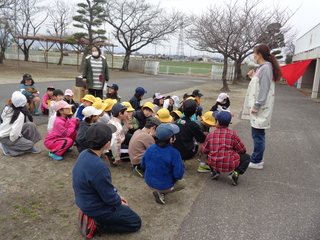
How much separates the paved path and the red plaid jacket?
31 centimetres

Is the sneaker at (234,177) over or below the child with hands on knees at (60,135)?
below

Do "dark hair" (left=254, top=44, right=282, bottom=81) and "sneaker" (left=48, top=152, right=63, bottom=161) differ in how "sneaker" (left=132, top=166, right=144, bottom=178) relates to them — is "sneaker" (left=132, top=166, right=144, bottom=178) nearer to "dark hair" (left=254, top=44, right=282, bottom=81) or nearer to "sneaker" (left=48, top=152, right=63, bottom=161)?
"sneaker" (left=48, top=152, right=63, bottom=161)

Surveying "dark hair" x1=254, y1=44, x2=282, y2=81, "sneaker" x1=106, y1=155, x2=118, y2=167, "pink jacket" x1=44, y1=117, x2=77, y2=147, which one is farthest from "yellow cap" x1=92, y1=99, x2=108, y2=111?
"dark hair" x1=254, y1=44, x2=282, y2=81

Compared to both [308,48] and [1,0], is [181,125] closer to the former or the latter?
[308,48]

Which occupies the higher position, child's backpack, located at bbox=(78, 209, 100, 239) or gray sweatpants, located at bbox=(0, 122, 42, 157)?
gray sweatpants, located at bbox=(0, 122, 42, 157)

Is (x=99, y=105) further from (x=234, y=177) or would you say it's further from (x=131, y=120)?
(x=234, y=177)

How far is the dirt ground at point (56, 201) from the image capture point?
2559 mm

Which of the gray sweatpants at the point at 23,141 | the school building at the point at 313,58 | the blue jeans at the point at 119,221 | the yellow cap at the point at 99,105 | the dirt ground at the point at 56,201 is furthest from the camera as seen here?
the school building at the point at 313,58

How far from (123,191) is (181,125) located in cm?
122

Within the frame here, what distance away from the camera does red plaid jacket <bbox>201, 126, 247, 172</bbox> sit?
141 inches

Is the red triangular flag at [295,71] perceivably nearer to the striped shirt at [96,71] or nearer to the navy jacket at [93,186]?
the striped shirt at [96,71]

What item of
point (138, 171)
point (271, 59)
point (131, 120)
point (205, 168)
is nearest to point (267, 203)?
point (205, 168)

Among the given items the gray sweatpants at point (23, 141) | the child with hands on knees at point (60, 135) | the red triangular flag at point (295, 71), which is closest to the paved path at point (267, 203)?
the red triangular flag at point (295, 71)

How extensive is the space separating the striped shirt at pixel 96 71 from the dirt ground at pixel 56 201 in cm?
268
